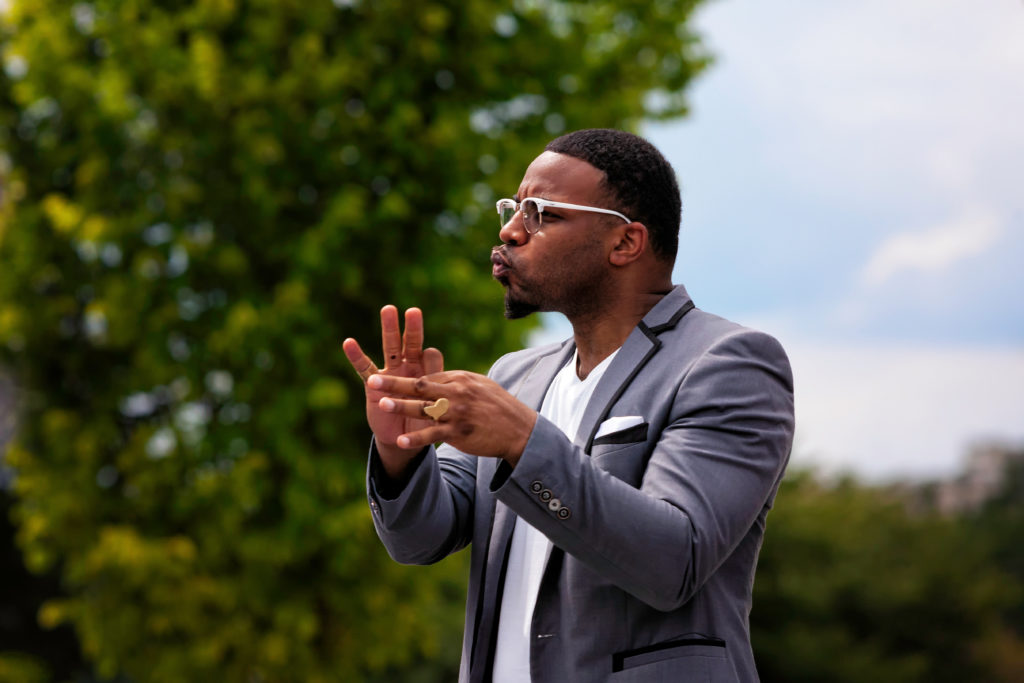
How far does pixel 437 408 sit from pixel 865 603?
2294 cm

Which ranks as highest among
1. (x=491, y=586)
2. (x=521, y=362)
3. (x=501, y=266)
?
(x=501, y=266)

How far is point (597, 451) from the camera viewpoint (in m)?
2.48

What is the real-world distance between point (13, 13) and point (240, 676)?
7444 millimetres

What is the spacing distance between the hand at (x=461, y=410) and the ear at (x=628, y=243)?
688 millimetres

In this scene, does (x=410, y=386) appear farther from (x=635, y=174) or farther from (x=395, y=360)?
(x=635, y=174)

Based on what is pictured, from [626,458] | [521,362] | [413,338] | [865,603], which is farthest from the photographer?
[865,603]

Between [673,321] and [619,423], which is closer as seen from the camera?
[619,423]

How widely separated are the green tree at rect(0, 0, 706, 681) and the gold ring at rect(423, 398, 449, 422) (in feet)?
26.6

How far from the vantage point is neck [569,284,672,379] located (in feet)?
9.09

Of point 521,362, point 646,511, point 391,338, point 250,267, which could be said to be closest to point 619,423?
point 646,511

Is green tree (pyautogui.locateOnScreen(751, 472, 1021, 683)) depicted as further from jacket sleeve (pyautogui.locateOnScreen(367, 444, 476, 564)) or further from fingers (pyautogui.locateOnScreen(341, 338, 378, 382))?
fingers (pyautogui.locateOnScreen(341, 338, 378, 382))

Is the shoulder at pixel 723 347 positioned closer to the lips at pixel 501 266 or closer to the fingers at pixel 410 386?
the lips at pixel 501 266

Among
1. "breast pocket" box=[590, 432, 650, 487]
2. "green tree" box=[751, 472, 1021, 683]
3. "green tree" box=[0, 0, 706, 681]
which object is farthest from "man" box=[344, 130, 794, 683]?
"green tree" box=[751, 472, 1021, 683]

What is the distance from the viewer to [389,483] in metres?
2.57
